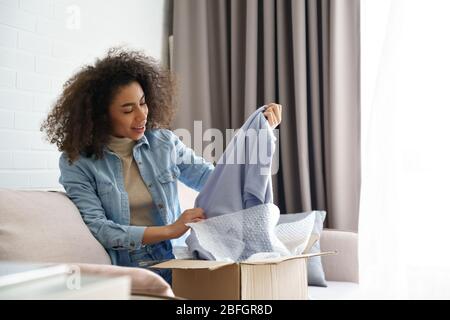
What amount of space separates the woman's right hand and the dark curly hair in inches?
13.6

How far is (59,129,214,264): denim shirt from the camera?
63.5 inches

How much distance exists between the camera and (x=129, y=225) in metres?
1.70

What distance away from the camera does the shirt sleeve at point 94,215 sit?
1.60 m

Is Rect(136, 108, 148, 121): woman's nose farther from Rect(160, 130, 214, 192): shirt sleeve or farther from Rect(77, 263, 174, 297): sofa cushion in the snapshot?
Rect(77, 263, 174, 297): sofa cushion

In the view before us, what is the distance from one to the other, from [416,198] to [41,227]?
4.63 feet

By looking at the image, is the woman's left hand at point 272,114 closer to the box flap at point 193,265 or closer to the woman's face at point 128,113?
the woman's face at point 128,113

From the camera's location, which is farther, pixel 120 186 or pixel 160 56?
pixel 160 56

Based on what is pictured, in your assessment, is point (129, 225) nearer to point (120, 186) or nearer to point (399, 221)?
point (120, 186)

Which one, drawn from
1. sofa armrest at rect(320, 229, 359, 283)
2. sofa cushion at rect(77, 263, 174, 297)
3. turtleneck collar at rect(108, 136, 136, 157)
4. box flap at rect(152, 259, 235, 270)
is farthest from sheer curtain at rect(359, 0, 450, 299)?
sofa cushion at rect(77, 263, 174, 297)

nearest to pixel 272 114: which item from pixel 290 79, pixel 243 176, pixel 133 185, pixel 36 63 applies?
pixel 243 176

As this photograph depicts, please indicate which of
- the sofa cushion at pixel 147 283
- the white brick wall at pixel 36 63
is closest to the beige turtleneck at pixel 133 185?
the white brick wall at pixel 36 63

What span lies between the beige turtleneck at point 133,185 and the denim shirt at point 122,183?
0.02 metres
